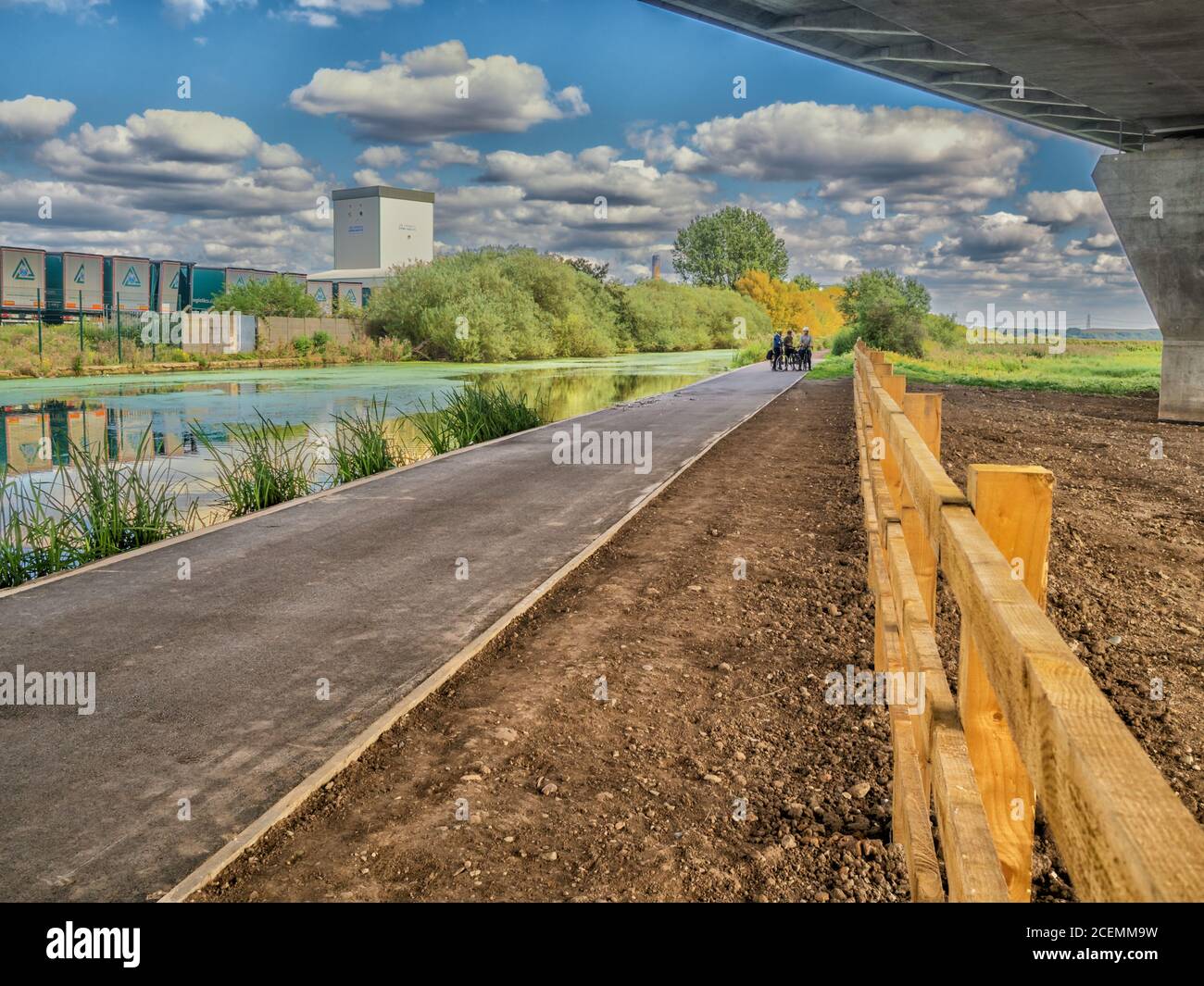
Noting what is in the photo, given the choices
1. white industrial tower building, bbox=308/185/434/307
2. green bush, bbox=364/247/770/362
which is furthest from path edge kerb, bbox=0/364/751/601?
white industrial tower building, bbox=308/185/434/307

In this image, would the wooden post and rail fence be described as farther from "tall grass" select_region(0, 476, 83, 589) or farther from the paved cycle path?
"tall grass" select_region(0, 476, 83, 589)

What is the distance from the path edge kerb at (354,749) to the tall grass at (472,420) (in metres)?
9.19

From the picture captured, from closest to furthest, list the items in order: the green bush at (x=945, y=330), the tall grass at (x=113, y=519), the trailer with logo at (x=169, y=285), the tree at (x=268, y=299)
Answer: the tall grass at (x=113, y=519)
the tree at (x=268, y=299)
the trailer with logo at (x=169, y=285)
the green bush at (x=945, y=330)

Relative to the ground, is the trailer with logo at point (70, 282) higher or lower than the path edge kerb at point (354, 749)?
higher

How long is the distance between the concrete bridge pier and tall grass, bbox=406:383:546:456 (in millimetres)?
13939

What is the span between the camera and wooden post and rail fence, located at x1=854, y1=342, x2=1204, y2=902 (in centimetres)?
142

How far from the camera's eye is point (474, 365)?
51.6 m

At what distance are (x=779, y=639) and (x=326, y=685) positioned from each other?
9.52ft

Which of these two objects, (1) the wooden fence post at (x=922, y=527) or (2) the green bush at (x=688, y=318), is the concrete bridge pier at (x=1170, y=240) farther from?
(2) the green bush at (x=688, y=318)

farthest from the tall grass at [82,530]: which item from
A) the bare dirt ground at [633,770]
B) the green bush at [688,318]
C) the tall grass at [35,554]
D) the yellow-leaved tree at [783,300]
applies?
the yellow-leaved tree at [783,300]

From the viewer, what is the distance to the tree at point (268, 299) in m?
54.4

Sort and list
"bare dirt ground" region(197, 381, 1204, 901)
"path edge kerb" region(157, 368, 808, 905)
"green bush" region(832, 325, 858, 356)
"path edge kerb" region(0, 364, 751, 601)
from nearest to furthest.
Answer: "path edge kerb" region(157, 368, 808, 905) < "bare dirt ground" region(197, 381, 1204, 901) < "path edge kerb" region(0, 364, 751, 601) < "green bush" region(832, 325, 858, 356)
